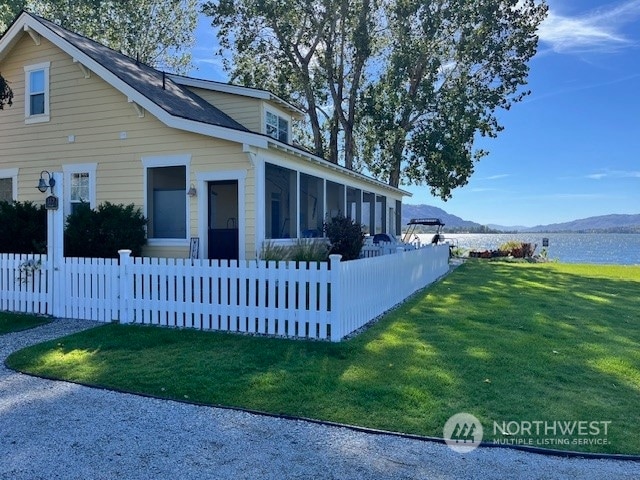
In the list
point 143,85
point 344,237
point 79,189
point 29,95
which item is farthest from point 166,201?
point 29,95

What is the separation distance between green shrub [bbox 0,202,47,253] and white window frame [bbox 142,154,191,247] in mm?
2507

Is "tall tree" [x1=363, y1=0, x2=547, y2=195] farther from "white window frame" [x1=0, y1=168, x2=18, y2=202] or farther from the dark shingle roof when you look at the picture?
"white window frame" [x1=0, y1=168, x2=18, y2=202]

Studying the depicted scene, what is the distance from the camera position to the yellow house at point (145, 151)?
34.9 feet

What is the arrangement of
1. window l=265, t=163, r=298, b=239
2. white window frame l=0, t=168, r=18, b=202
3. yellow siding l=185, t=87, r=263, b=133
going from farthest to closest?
yellow siding l=185, t=87, r=263, b=133
white window frame l=0, t=168, r=18, b=202
window l=265, t=163, r=298, b=239

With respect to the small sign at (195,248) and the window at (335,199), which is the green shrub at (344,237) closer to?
the small sign at (195,248)

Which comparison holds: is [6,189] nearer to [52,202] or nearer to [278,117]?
[52,202]

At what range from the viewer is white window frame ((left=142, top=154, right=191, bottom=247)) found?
1104cm

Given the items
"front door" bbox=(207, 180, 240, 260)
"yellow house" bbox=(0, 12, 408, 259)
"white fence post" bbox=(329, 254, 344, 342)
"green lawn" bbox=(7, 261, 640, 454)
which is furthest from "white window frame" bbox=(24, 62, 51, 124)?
"white fence post" bbox=(329, 254, 344, 342)

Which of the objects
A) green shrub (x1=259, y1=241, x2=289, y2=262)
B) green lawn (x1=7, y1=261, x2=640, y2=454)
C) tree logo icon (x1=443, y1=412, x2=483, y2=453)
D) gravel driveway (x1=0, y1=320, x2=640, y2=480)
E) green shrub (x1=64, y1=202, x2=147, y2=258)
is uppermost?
green shrub (x1=64, y1=202, x2=147, y2=258)

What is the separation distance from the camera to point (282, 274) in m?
7.03

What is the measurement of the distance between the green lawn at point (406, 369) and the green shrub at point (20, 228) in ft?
17.9

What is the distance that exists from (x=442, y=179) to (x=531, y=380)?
22057 mm

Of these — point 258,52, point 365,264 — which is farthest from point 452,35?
point 365,264

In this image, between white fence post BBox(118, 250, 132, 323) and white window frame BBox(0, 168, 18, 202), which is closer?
white fence post BBox(118, 250, 132, 323)
